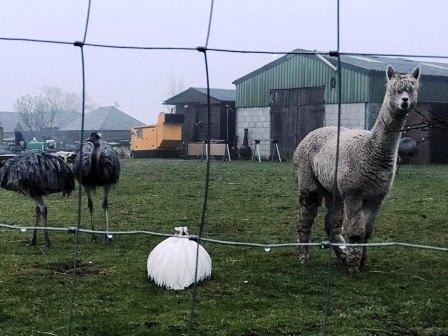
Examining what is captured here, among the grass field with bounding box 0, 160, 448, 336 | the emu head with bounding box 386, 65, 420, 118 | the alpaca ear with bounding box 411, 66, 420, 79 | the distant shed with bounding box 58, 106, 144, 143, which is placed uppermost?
the alpaca ear with bounding box 411, 66, 420, 79

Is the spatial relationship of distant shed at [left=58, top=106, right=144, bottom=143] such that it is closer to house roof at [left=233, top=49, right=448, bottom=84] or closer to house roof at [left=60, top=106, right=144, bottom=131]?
house roof at [left=60, top=106, right=144, bottom=131]

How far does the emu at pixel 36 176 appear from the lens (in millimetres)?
5848

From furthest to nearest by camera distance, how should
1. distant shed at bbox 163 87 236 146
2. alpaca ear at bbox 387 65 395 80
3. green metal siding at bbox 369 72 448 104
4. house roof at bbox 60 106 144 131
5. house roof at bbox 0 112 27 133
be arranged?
green metal siding at bbox 369 72 448 104
house roof at bbox 0 112 27 133
house roof at bbox 60 106 144 131
distant shed at bbox 163 87 236 146
alpaca ear at bbox 387 65 395 80

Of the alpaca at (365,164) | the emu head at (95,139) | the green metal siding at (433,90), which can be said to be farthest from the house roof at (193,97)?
the green metal siding at (433,90)

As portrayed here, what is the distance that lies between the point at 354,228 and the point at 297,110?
6.36 ft

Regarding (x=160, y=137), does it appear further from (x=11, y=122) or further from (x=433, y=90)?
(x=433, y=90)

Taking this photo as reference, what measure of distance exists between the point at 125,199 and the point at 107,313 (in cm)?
515

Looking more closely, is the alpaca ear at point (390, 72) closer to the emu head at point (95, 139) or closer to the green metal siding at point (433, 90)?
the emu head at point (95, 139)

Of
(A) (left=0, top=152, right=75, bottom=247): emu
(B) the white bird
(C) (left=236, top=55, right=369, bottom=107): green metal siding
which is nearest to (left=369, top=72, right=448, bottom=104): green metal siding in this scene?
(C) (left=236, top=55, right=369, bottom=107): green metal siding

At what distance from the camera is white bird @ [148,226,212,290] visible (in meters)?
4.21

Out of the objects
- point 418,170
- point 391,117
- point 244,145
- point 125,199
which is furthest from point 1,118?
point 418,170

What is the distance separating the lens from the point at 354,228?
4.53 metres

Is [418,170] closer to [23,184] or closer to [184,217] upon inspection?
[184,217]

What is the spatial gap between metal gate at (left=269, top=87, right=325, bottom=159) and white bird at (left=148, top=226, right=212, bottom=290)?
185 centimetres
